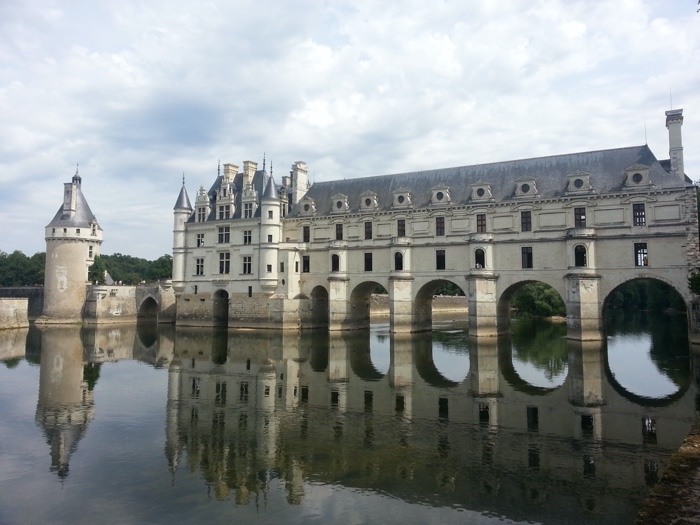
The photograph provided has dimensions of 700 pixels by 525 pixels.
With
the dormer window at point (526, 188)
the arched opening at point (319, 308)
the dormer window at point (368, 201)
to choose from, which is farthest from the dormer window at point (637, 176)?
the arched opening at point (319, 308)

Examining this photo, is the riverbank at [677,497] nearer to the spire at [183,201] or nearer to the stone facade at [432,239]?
the stone facade at [432,239]

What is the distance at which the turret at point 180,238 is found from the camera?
48.8 metres

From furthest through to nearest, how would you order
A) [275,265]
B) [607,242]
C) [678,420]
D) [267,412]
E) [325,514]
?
[275,265] → [607,242] → [267,412] → [678,420] → [325,514]

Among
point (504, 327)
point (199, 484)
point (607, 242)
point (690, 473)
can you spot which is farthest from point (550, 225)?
point (199, 484)

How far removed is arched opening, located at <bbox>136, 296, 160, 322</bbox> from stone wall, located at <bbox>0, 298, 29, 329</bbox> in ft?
33.5

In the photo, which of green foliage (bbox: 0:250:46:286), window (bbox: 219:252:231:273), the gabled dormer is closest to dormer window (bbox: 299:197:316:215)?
window (bbox: 219:252:231:273)

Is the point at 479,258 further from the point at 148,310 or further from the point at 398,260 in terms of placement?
the point at 148,310

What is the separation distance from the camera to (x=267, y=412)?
16312mm

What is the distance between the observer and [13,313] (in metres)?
46.2

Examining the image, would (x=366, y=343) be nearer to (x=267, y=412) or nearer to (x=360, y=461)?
(x=267, y=412)

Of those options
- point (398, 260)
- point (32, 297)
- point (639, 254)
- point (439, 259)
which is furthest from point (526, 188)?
point (32, 297)

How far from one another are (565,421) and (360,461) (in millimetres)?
7109

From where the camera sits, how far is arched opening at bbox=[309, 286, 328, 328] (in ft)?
147

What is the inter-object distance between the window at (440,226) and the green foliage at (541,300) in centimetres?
2203
